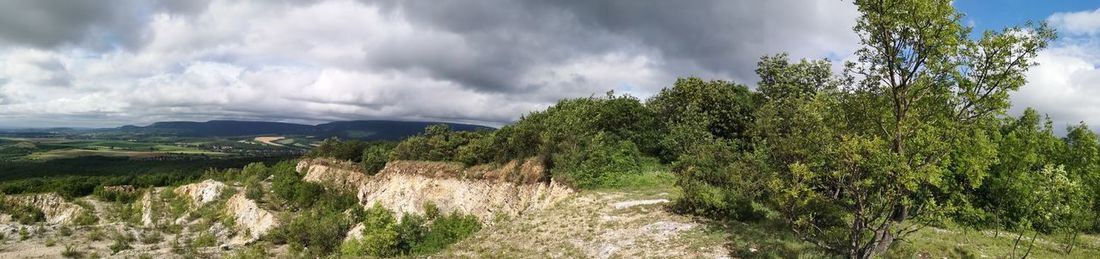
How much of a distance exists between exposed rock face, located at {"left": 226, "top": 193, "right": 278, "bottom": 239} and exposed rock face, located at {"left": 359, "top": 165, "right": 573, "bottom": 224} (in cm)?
1056

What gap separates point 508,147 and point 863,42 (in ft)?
99.2

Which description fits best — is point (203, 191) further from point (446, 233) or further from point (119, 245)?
point (446, 233)

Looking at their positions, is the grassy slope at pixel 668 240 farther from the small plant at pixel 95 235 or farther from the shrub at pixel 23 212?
the shrub at pixel 23 212

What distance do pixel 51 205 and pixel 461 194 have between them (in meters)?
70.2

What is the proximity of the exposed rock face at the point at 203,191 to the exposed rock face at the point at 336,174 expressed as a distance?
45.3 ft

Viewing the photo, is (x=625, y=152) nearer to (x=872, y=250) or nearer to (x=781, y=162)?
(x=781, y=162)

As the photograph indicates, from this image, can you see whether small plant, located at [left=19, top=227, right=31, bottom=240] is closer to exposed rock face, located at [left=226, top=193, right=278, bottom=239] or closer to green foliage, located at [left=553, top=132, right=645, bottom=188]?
exposed rock face, located at [left=226, top=193, right=278, bottom=239]

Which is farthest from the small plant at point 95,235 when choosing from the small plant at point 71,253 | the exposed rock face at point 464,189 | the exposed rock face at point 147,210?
the exposed rock face at point 464,189

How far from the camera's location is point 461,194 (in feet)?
137

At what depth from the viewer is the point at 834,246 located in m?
15.6

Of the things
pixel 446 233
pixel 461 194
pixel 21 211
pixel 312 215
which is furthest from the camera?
pixel 21 211

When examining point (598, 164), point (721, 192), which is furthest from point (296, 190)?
point (721, 192)

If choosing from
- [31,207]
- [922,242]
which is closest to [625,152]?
[922,242]

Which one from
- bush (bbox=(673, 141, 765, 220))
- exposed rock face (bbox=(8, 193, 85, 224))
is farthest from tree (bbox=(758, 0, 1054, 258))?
exposed rock face (bbox=(8, 193, 85, 224))
